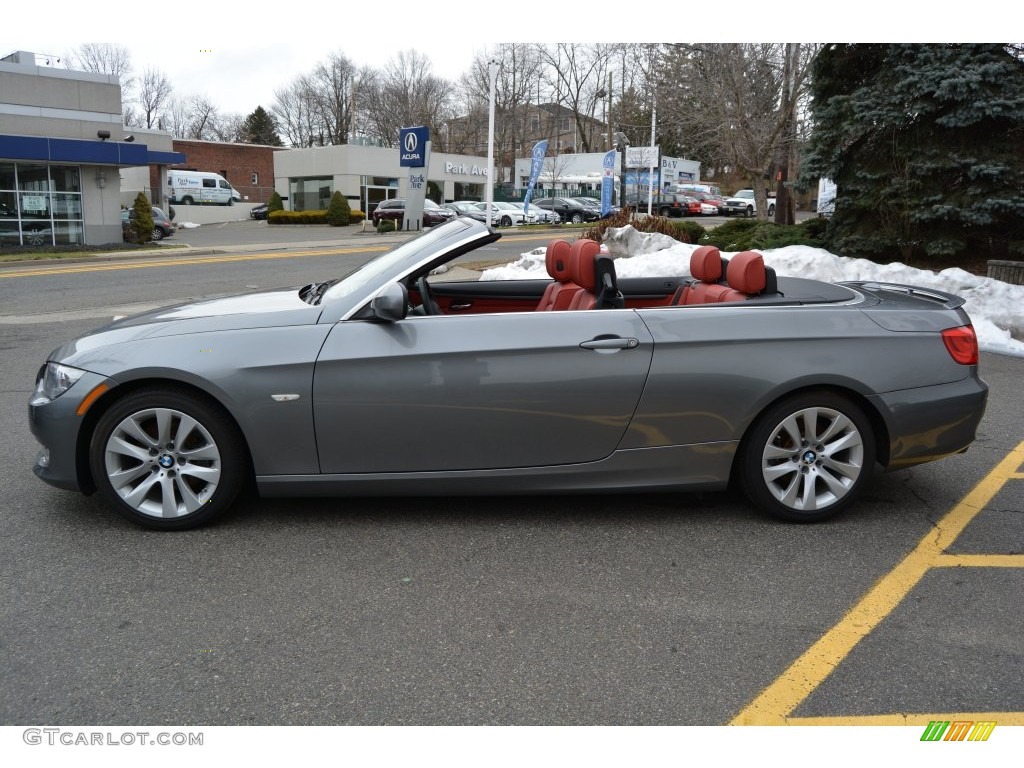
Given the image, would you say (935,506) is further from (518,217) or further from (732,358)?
(518,217)

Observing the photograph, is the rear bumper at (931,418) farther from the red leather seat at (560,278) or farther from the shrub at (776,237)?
the shrub at (776,237)

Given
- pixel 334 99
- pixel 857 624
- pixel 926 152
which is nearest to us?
pixel 857 624

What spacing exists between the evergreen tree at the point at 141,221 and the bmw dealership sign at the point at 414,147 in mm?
10175

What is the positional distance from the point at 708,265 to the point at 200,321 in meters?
2.81

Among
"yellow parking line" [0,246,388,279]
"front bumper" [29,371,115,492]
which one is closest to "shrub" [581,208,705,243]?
"yellow parking line" [0,246,388,279]

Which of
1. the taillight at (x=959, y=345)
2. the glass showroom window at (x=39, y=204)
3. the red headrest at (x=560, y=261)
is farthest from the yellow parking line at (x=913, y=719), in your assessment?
the glass showroom window at (x=39, y=204)

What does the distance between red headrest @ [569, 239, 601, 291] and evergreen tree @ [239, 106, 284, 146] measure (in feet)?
325

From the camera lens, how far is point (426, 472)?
4.19m

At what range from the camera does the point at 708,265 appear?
16.5 ft

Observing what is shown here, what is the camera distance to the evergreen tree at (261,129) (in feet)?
317

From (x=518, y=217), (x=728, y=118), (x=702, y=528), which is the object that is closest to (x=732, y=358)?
(x=702, y=528)

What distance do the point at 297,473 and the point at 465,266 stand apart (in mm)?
15471

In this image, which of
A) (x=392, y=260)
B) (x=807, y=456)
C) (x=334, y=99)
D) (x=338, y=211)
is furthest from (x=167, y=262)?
(x=334, y=99)

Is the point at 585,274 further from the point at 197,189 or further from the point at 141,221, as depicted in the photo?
the point at 197,189
